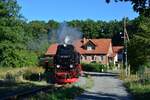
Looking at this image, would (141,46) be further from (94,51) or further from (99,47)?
(99,47)

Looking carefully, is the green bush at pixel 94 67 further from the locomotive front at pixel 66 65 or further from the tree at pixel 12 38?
the locomotive front at pixel 66 65

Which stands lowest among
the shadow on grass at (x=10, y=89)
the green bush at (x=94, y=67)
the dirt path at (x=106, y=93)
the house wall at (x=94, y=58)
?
the dirt path at (x=106, y=93)

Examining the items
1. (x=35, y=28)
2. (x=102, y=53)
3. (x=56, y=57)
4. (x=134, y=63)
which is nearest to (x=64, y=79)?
(x=56, y=57)

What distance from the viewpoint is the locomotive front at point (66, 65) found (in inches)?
1693

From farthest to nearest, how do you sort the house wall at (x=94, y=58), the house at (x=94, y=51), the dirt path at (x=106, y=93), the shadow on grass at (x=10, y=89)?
the house at (x=94, y=51) → the house wall at (x=94, y=58) → the shadow on grass at (x=10, y=89) → the dirt path at (x=106, y=93)

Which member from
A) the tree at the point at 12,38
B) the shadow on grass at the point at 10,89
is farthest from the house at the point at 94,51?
the shadow on grass at the point at 10,89

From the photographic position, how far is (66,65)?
4388 centimetres

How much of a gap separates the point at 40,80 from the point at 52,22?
418 ft

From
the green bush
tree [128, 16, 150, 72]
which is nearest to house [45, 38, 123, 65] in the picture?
the green bush

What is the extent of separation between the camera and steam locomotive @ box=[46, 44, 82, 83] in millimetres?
43031

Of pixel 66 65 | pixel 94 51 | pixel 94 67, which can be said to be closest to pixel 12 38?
pixel 66 65

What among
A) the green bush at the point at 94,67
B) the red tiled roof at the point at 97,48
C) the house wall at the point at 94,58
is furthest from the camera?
the red tiled roof at the point at 97,48

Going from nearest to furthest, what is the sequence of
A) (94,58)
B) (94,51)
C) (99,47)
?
(94,51) < (94,58) < (99,47)

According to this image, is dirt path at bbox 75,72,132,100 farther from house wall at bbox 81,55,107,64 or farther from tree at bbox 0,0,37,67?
house wall at bbox 81,55,107,64
